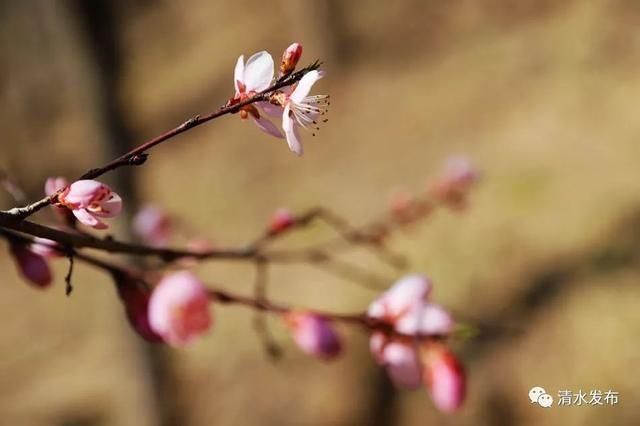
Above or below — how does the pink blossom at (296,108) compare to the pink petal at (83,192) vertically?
above

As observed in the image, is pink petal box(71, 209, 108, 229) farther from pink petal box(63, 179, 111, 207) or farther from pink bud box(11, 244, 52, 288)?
pink bud box(11, 244, 52, 288)

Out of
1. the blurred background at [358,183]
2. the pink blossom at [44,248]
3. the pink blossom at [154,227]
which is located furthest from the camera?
the blurred background at [358,183]

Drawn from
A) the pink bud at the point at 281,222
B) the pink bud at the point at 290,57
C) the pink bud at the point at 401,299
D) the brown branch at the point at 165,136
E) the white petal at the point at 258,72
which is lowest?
the brown branch at the point at 165,136

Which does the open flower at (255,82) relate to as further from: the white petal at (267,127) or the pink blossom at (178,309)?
the pink blossom at (178,309)

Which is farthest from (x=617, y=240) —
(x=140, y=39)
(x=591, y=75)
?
(x=140, y=39)

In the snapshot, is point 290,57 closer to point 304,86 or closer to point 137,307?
point 304,86

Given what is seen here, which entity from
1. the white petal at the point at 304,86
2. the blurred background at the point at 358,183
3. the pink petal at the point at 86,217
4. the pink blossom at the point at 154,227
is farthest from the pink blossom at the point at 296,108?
the pink blossom at the point at 154,227

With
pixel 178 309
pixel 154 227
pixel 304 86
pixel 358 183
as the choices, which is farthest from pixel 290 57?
pixel 358 183
